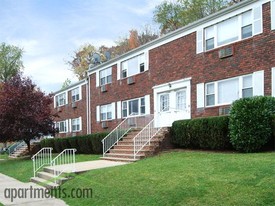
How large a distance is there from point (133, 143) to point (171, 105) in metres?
3.49

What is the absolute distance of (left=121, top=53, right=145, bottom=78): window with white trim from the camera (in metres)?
21.5

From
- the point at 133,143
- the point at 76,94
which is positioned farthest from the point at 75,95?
the point at 133,143

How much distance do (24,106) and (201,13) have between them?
20.1m

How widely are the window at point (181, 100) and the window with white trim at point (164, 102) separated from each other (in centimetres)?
71

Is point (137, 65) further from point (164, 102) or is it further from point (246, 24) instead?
point (246, 24)

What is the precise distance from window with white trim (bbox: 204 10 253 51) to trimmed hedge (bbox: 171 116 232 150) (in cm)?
384

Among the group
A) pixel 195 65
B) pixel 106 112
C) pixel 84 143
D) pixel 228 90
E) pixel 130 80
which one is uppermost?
pixel 195 65

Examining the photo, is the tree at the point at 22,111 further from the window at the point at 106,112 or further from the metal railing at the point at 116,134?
the metal railing at the point at 116,134

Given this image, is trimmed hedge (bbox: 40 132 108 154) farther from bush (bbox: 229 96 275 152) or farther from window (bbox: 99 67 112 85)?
bush (bbox: 229 96 275 152)

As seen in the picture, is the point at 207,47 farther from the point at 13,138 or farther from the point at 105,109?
the point at 13,138

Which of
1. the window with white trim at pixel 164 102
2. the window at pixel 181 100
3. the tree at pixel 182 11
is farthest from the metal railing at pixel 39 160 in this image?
the tree at pixel 182 11

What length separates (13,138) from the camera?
22.1m

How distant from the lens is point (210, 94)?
53.5ft

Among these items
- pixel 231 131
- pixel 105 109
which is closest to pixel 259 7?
pixel 231 131
